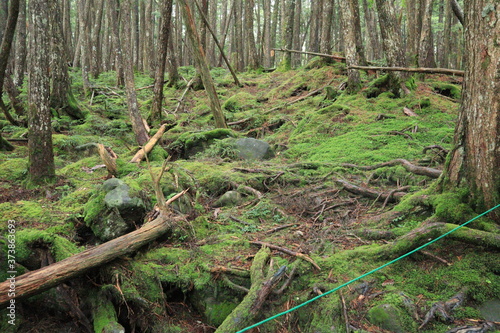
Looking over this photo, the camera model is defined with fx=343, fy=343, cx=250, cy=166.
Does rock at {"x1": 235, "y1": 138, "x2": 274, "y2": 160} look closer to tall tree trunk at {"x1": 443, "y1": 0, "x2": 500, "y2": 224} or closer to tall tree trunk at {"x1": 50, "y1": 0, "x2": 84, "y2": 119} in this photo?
tall tree trunk at {"x1": 443, "y1": 0, "x2": 500, "y2": 224}

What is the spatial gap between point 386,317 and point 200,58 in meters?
8.63

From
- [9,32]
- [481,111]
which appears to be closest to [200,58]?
[9,32]

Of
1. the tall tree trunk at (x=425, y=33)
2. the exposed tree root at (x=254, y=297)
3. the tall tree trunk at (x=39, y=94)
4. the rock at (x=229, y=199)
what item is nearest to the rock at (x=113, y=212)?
the rock at (x=229, y=199)

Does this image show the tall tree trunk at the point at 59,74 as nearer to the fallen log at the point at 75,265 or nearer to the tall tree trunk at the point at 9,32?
the tall tree trunk at the point at 9,32

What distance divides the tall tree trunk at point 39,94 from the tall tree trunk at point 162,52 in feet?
17.3

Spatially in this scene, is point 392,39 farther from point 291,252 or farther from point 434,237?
point 291,252

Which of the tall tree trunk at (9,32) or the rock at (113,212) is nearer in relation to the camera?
the rock at (113,212)

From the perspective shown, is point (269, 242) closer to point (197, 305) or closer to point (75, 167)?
point (197, 305)

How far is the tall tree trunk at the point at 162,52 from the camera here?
1080 centimetres

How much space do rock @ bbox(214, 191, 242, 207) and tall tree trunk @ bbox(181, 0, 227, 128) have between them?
4395mm

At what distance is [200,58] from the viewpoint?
32.7 ft

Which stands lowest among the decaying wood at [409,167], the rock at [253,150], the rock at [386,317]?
the rock at [386,317]

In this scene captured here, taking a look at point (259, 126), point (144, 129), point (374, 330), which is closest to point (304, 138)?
point (259, 126)

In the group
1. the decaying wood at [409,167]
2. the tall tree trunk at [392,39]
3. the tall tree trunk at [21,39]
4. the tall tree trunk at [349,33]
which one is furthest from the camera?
the tall tree trunk at [21,39]
